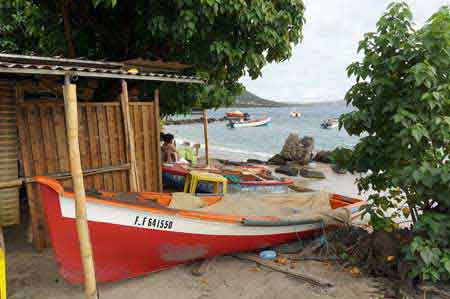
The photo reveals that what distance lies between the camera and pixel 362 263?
5254 millimetres

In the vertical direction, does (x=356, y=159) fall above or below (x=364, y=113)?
below

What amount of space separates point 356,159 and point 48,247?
18.7ft

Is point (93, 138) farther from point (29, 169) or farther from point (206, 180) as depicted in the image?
point (206, 180)

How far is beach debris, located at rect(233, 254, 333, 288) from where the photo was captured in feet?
15.8

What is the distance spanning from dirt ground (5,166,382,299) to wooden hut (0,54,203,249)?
1.96 feet

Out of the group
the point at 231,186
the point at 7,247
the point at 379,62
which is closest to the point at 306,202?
the point at 231,186

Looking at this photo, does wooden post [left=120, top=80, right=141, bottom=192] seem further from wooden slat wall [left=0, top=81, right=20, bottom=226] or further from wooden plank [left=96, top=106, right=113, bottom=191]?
wooden slat wall [left=0, top=81, right=20, bottom=226]

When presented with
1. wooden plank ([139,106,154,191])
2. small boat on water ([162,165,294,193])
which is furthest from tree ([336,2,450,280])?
wooden plank ([139,106,154,191])

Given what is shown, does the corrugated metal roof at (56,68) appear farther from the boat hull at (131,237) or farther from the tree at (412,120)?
the tree at (412,120)

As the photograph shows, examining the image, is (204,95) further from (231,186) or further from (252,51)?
(231,186)

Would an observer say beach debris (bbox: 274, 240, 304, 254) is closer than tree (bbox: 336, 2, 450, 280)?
No

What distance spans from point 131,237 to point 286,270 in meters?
2.51

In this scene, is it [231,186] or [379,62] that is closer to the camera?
[379,62]

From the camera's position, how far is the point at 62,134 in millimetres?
5699
